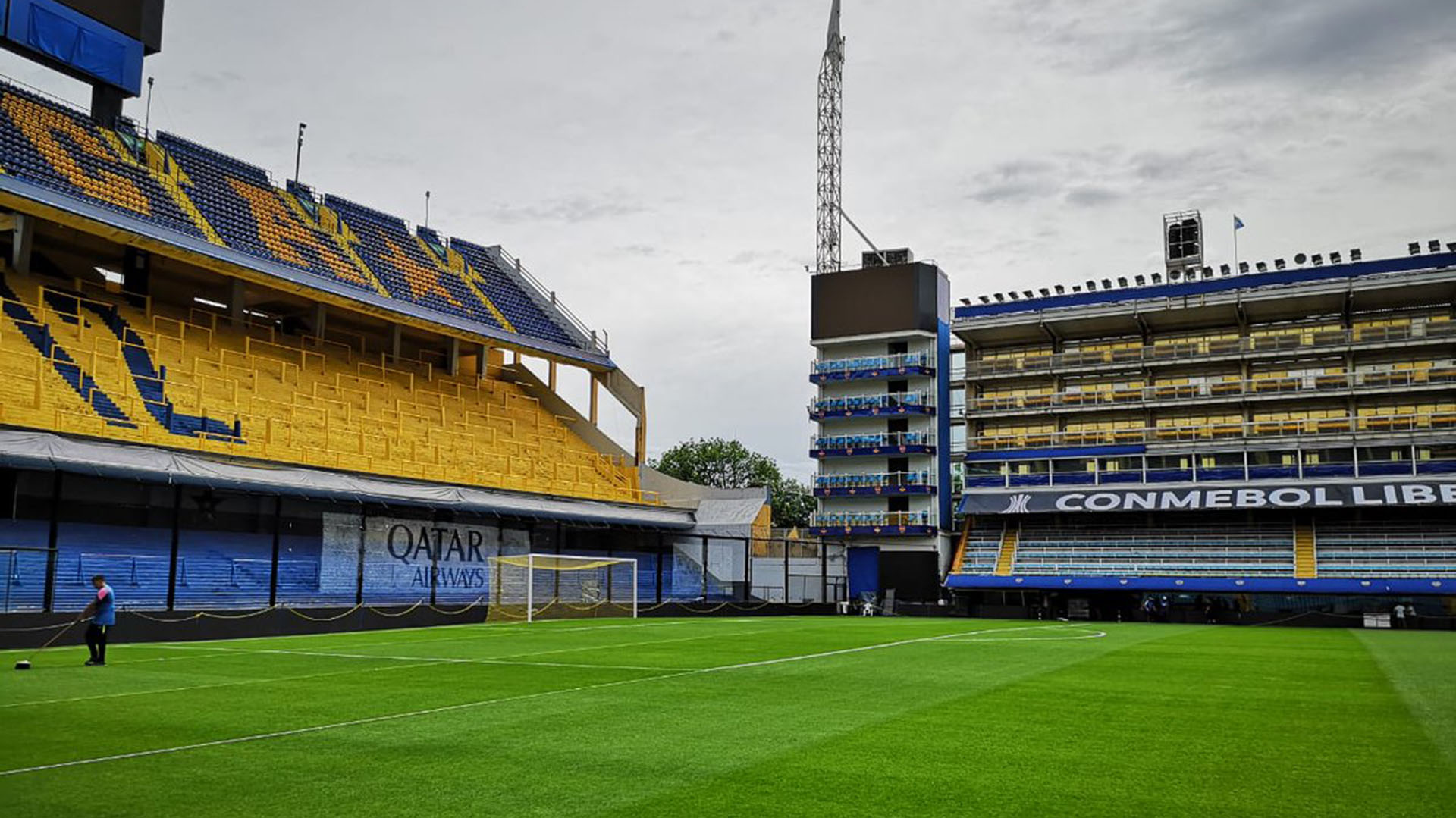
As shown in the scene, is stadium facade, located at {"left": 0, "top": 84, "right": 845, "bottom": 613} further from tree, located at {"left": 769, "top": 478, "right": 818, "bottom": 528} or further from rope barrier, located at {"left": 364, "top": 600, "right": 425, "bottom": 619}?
tree, located at {"left": 769, "top": 478, "right": 818, "bottom": 528}

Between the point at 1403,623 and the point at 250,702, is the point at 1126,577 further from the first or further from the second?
the point at 250,702

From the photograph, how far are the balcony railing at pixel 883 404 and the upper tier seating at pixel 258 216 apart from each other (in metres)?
17.4

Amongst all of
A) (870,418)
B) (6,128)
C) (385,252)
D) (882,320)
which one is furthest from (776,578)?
(6,128)

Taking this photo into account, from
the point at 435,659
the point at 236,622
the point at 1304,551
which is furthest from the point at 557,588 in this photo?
the point at 1304,551

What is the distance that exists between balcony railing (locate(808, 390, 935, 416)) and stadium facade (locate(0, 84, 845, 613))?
12152 millimetres

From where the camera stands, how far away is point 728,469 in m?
113

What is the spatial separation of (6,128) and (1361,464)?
204ft

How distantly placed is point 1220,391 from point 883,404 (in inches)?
749

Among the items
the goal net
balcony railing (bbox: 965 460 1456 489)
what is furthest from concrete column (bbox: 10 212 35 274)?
balcony railing (bbox: 965 460 1456 489)

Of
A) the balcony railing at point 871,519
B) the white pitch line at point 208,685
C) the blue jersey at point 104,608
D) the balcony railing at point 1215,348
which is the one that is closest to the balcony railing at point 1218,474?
the balcony railing at point 871,519

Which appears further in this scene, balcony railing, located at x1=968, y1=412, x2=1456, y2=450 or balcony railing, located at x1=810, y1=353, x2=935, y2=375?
balcony railing, located at x1=810, y1=353, x2=935, y2=375

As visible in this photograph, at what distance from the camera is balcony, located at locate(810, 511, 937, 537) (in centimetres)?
6888

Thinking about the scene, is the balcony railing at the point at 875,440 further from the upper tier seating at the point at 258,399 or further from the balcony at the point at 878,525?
the upper tier seating at the point at 258,399

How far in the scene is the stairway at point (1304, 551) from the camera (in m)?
55.2
